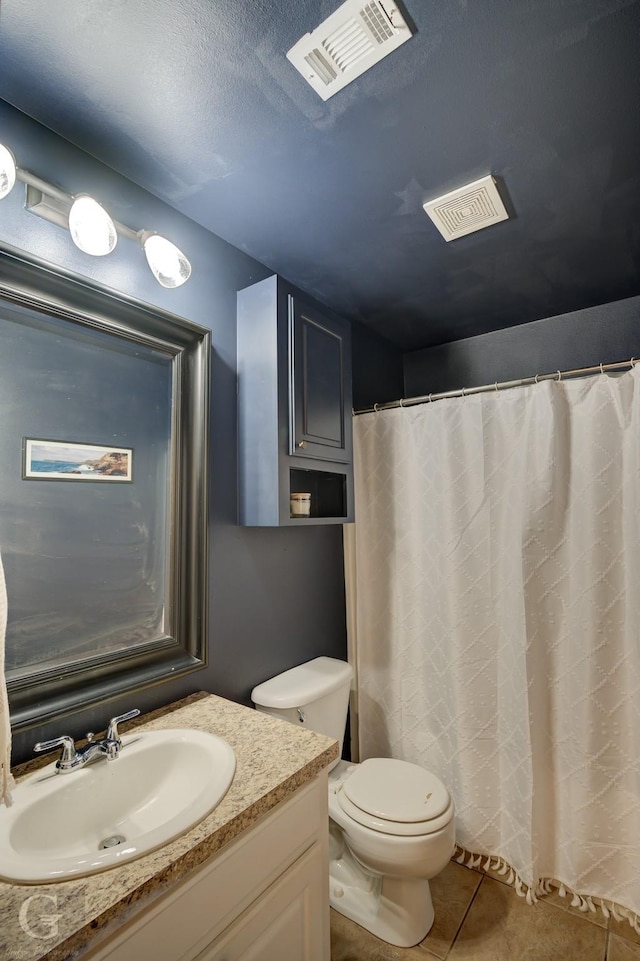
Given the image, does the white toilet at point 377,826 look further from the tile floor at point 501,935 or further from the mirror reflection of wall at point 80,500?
the mirror reflection of wall at point 80,500

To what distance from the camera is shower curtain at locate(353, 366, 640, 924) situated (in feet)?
4.82

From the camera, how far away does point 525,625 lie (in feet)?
5.15

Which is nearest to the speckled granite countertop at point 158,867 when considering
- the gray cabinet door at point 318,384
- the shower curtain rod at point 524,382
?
the gray cabinet door at point 318,384

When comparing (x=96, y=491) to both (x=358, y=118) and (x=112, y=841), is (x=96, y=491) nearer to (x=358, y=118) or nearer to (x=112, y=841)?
(x=112, y=841)

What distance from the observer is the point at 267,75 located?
3.17 ft

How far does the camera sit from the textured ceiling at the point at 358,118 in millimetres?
866

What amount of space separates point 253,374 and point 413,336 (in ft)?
3.89

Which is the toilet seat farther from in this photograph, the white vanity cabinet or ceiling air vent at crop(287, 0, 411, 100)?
ceiling air vent at crop(287, 0, 411, 100)

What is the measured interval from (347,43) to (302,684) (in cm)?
175

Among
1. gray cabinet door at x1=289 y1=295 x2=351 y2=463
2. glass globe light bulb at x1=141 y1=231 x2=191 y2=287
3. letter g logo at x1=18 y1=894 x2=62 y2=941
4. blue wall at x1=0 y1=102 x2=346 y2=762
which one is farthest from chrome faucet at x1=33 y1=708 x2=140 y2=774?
Answer: glass globe light bulb at x1=141 y1=231 x2=191 y2=287

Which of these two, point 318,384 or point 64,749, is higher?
point 318,384

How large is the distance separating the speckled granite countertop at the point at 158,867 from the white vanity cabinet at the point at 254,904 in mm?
30

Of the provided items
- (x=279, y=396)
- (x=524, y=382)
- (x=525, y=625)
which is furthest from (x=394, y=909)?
(x=524, y=382)

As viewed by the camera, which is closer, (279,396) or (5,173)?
(5,173)
